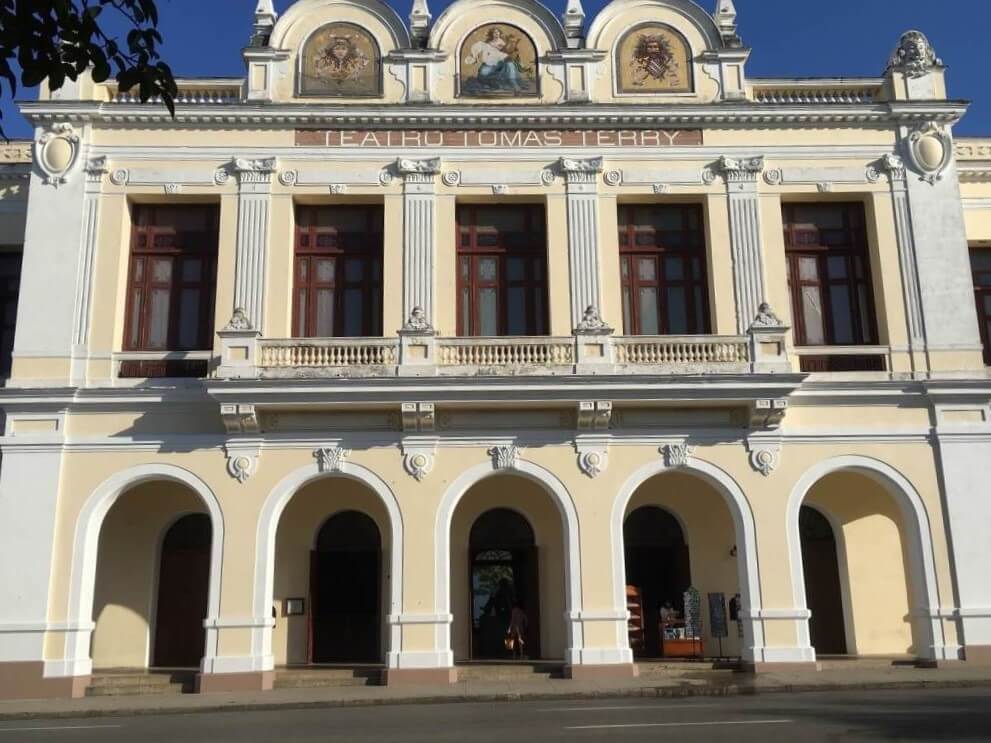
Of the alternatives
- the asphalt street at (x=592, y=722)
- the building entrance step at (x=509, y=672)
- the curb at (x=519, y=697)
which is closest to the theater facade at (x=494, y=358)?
the building entrance step at (x=509, y=672)

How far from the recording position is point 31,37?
6996 millimetres

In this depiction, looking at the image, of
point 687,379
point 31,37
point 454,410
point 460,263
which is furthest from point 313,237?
point 31,37

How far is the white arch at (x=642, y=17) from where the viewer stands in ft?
69.9

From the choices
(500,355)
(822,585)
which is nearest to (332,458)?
(500,355)

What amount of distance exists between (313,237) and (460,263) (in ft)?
10.3

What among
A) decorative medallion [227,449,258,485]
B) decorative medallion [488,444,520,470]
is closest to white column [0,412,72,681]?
decorative medallion [227,449,258,485]

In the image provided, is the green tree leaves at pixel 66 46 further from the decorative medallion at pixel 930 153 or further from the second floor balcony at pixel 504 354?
the decorative medallion at pixel 930 153

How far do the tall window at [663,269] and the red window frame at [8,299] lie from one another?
1323 cm

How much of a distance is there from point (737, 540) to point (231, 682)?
31.6ft

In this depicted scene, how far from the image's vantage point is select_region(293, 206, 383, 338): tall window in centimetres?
2028

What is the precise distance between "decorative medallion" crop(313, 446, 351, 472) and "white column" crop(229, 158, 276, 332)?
285cm

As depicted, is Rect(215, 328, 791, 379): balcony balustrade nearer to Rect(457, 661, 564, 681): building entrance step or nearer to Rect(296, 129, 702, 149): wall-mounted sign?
Rect(296, 129, 702, 149): wall-mounted sign

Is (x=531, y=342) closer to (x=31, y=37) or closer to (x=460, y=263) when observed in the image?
(x=460, y=263)

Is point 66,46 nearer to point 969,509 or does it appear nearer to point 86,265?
point 86,265
